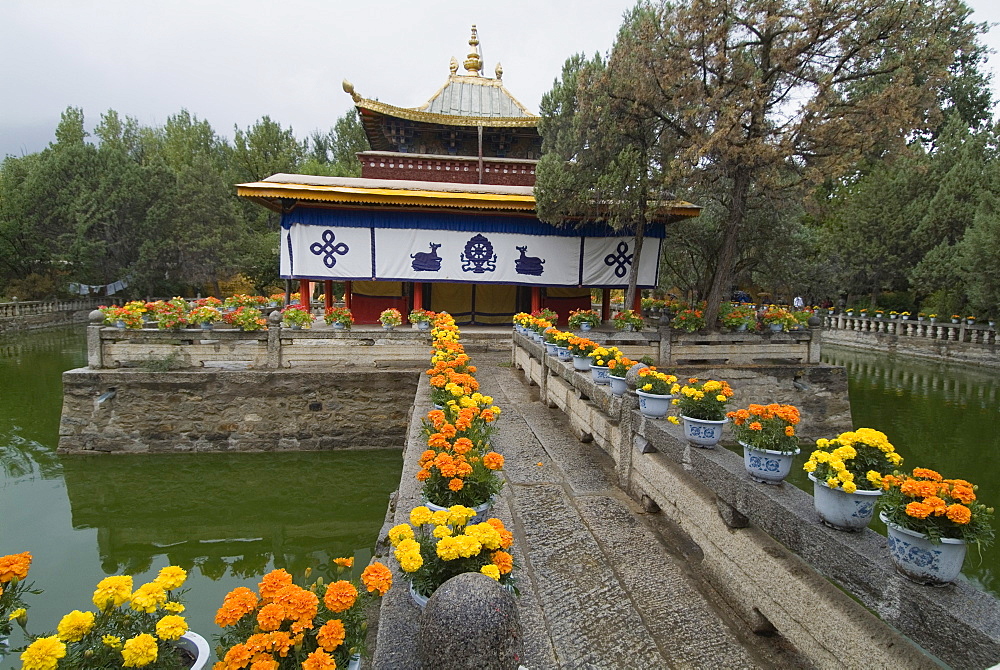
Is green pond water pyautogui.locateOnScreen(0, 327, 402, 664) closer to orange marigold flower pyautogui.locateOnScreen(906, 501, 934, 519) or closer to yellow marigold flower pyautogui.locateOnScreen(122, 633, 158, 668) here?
yellow marigold flower pyautogui.locateOnScreen(122, 633, 158, 668)

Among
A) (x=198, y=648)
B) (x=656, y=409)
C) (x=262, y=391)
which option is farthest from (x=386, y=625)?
(x=262, y=391)

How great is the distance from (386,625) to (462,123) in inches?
623

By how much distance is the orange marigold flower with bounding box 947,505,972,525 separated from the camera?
1.96 m

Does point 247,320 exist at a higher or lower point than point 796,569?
higher

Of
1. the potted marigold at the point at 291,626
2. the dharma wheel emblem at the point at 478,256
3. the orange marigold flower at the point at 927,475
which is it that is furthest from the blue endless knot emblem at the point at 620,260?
the potted marigold at the point at 291,626

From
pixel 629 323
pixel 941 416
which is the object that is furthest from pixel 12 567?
pixel 941 416

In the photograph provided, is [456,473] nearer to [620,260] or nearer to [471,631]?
[471,631]

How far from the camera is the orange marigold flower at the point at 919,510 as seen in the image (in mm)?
2014

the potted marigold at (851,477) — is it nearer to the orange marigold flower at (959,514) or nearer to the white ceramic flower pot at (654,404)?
the orange marigold flower at (959,514)

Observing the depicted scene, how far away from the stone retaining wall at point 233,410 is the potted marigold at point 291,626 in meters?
8.49

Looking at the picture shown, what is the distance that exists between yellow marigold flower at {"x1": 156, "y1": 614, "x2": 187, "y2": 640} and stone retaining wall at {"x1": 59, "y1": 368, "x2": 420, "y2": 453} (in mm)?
8591

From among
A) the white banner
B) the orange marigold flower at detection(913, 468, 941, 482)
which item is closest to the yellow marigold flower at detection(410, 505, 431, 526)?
the orange marigold flower at detection(913, 468, 941, 482)

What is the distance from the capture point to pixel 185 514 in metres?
8.02

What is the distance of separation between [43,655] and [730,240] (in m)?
12.5
